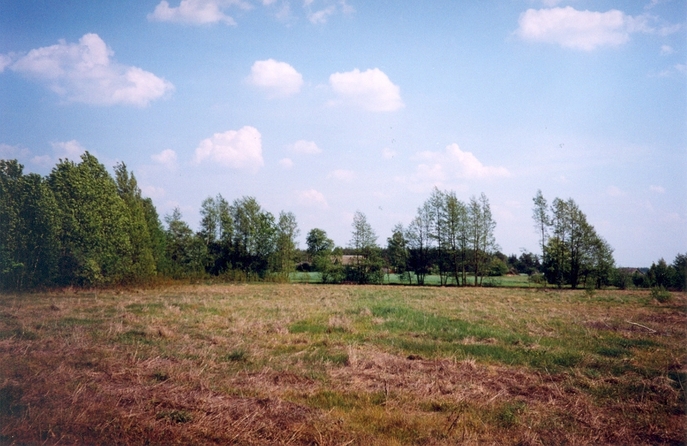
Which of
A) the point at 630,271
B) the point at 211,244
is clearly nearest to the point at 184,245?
the point at 211,244

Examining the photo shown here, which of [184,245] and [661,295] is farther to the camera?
[184,245]

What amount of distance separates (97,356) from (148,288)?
34677 millimetres

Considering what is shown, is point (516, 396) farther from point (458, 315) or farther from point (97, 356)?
point (458, 315)

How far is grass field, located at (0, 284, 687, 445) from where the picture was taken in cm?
549

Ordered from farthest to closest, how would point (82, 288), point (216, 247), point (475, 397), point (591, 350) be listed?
point (216, 247)
point (82, 288)
point (591, 350)
point (475, 397)

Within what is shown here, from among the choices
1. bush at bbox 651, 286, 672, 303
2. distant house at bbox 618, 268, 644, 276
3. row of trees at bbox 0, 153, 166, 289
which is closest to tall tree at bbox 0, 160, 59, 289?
row of trees at bbox 0, 153, 166, 289

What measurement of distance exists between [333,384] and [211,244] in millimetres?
65896

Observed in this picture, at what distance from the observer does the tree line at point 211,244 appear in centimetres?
2958

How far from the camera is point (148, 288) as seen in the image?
3956 centimetres

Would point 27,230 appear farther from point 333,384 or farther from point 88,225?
point 333,384

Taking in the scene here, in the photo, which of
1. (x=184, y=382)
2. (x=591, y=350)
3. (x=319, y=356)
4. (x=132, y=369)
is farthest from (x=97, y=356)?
(x=591, y=350)

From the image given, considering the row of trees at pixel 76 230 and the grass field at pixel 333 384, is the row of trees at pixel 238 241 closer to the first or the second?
the row of trees at pixel 76 230

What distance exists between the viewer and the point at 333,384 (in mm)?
7852

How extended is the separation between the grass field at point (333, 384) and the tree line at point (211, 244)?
65.0 feet
